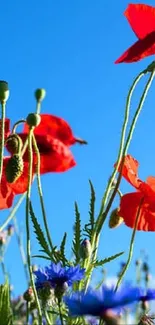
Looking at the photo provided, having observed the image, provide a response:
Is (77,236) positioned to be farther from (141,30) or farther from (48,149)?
(141,30)

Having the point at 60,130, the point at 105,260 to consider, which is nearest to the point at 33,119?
the point at 60,130

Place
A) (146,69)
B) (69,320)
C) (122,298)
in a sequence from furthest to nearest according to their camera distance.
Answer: (146,69)
(69,320)
(122,298)

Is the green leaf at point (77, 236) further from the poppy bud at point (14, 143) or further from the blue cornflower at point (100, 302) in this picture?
the blue cornflower at point (100, 302)

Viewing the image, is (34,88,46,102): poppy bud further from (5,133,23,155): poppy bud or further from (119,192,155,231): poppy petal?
(119,192,155,231): poppy petal

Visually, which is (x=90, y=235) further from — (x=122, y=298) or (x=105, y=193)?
(x=122, y=298)

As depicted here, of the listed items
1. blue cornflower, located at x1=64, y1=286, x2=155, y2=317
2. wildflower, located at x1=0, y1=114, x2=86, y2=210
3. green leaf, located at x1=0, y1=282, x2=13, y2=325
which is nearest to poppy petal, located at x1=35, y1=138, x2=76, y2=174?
wildflower, located at x1=0, y1=114, x2=86, y2=210

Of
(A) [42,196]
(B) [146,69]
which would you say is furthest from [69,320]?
(B) [146,69]

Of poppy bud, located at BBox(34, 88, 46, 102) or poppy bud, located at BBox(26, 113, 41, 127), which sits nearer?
poppy bud, located at BBox(26, 113, 41, 127)
